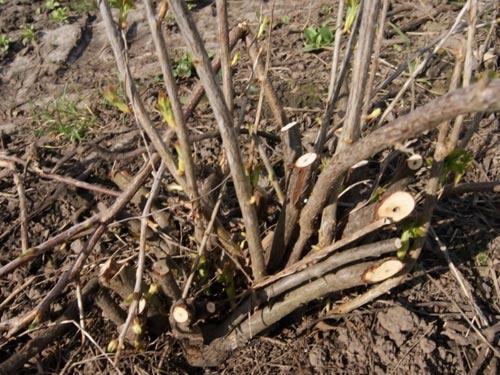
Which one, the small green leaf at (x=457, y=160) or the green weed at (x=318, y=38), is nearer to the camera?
the small green leaf at (x=457, y=160)

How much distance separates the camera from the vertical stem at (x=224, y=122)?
1333 mm

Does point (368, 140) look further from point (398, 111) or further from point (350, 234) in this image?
point (398, 111)

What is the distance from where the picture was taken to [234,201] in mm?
2537

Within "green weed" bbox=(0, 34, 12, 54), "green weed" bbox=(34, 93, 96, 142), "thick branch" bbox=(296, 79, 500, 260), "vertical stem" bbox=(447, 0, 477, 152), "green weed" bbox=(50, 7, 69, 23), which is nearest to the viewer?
"thick branch" bbox=(296, 79, 500, 260)

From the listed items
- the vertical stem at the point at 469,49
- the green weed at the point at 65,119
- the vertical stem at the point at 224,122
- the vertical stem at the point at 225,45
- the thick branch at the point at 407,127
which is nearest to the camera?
the thick branch at the point at 407,127

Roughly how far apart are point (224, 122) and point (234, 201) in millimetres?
1030

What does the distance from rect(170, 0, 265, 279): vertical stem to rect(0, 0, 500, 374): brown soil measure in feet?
0.88

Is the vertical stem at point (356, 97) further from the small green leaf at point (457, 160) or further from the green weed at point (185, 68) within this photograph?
the green weed at point (185, 68)

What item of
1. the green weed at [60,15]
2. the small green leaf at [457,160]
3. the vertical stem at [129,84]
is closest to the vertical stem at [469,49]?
the small green leaf at [457,160]

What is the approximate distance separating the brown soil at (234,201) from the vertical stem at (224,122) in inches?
10.6

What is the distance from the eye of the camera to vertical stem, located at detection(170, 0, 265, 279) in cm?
133

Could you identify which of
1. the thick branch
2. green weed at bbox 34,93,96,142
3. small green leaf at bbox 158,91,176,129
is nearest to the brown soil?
green weed at bbox 34,93,96,142

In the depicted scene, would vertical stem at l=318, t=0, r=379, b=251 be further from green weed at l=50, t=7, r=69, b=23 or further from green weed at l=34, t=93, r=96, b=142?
green weed at l=50, t=7, r=69, b=23

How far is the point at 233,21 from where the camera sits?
3695mm
